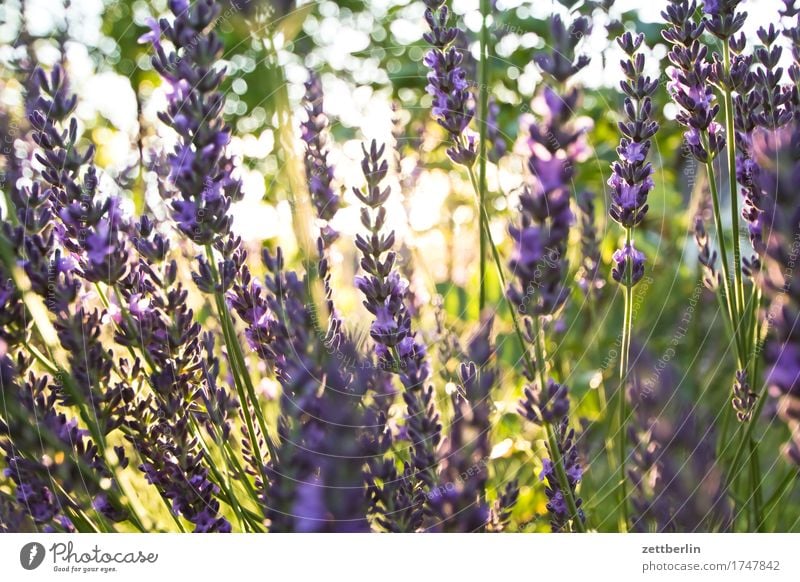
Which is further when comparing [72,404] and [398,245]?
[398,245]

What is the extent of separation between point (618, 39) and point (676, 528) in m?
0.39

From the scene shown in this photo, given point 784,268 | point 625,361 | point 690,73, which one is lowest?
point 625,361

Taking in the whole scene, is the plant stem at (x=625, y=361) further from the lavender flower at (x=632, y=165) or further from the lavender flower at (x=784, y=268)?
the lavender flower at (x=784, y=268)

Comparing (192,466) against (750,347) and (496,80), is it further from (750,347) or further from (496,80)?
(496,80)

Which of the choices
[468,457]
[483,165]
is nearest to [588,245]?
[483,165]

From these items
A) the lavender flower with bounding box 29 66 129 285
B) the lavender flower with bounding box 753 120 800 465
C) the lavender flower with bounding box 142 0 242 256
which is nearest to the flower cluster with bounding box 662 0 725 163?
the lavender flower with bounding box 753 120 800 465

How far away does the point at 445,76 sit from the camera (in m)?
0.58

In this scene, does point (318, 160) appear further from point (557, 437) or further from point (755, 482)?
point (755, 482)

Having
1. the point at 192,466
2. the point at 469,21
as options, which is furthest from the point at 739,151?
the point at 192,466

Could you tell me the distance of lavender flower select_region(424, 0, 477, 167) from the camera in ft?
1.90

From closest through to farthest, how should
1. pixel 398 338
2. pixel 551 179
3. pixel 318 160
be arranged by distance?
pixel 551 179 → pixel 398 338 → pixel 318 160

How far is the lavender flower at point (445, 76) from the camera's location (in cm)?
58


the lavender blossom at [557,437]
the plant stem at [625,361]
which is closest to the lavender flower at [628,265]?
the plant stem at [625,361]
